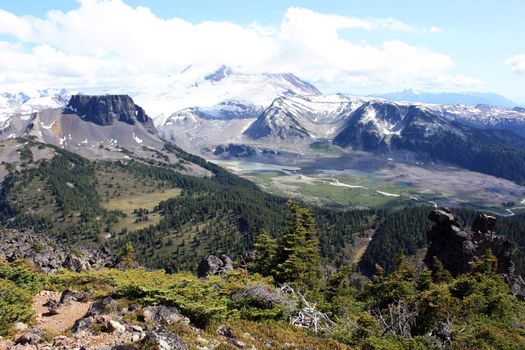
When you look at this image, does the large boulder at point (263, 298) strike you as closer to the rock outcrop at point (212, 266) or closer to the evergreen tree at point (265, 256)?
the evergreen tree at point (265, 256)

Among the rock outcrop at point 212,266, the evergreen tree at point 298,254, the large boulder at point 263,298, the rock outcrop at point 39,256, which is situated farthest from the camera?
the rock outcrop at point 212,266

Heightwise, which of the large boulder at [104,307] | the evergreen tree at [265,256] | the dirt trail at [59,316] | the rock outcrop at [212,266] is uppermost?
the large boulder at [104,307]

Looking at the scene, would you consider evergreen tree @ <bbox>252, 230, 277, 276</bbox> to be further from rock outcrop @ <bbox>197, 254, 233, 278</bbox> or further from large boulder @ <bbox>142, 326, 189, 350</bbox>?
large boulder @ <bbox>142, 326, 189, 350</bbox>

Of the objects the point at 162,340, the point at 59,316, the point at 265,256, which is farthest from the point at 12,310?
the point at 265,256

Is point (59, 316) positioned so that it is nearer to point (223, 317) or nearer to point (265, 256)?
point (223, 317)

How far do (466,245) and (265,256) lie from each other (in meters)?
49.4

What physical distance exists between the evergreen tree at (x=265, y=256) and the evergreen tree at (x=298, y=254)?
3.77 feet

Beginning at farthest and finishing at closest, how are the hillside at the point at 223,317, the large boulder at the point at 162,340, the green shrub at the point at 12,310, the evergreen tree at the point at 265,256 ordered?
the evergreen tree at the point at 265,256
the green shrub at the point at 12,310
the hillside at the point at 223,317
the large boulder at the point at 162,340

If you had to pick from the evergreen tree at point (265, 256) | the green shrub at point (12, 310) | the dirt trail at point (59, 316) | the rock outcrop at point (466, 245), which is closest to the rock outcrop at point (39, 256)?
the evergreen tree at point (265, 256)

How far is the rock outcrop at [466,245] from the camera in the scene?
85.9 m

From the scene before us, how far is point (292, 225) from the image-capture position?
62.2 m

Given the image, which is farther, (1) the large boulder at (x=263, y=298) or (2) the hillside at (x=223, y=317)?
(1) the large boulder at (x=263, y=298)

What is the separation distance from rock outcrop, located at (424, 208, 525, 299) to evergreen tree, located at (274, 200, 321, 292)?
1353 inches

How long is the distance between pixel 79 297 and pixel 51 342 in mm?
11401
